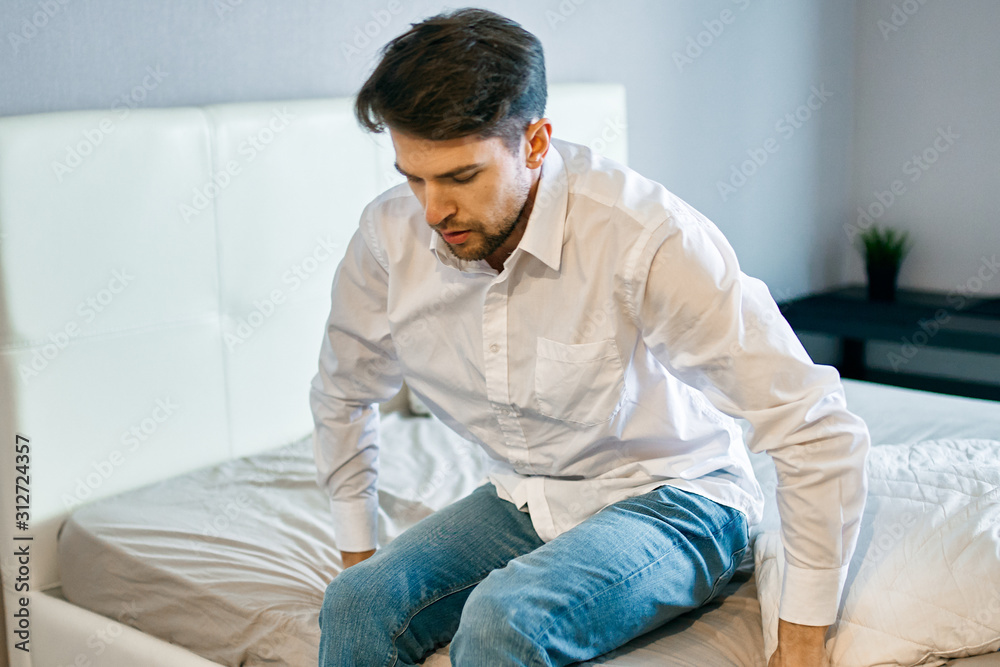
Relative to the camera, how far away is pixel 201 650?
1.38 m

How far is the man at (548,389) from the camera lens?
3.28ft

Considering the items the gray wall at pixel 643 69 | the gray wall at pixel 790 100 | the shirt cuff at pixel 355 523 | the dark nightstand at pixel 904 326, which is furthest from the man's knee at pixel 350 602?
the dark nightstand at pixel 904 326

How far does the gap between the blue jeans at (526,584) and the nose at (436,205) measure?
39 cm

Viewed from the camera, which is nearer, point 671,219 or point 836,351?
point 671,219

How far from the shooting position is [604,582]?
40.3 inches

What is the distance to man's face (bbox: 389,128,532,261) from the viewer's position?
1.05m

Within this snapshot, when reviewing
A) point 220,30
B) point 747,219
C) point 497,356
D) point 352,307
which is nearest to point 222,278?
point 220,30

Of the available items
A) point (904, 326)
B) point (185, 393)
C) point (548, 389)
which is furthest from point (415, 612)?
point (904, 326)

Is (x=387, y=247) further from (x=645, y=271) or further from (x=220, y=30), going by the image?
(x=220, y=30)

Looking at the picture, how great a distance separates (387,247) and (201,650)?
64 cm

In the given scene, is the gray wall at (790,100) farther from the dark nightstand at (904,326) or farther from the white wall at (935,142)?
the dark nightstand at (904,326)

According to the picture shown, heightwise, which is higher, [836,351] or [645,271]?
[645,271]

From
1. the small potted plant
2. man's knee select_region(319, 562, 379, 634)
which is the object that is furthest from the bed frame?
the small potted plant

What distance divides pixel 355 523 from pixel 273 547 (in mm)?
217
